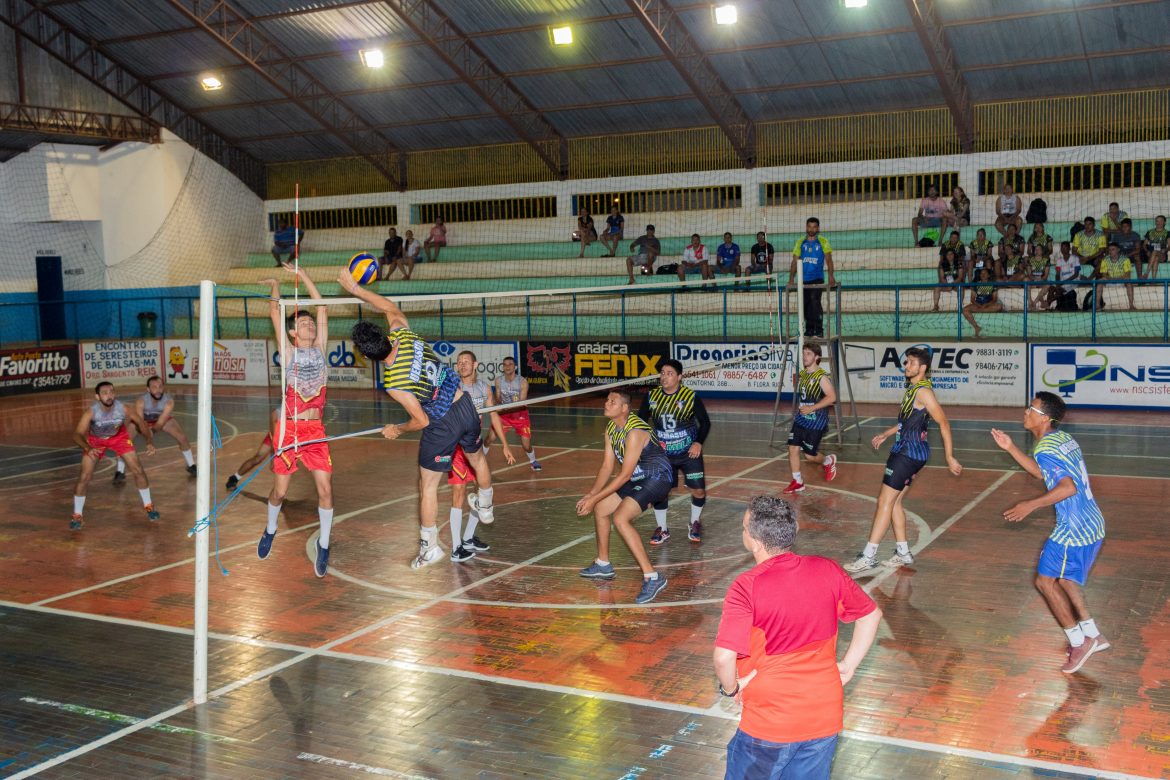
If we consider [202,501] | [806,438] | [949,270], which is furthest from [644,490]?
[949,270]

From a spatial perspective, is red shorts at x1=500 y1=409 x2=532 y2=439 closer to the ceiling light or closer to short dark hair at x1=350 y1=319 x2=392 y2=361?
short dark hair at x1=350 y1=319 x2=392 y2=361

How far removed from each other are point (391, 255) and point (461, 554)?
2412 cm

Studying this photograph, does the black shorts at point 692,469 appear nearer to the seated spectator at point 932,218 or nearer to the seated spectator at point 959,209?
the seated spectator at point 932,218

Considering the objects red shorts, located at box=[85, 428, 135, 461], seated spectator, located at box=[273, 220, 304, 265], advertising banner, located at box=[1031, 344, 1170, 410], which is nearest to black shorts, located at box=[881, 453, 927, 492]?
red shorts, located at box=[85, 428, 135, 461]

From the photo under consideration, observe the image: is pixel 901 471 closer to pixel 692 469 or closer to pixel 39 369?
pixel 692 469

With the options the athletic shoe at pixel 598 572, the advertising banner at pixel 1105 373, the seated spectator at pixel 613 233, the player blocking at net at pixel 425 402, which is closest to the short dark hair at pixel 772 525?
the player blocking at net at pixel 425 402

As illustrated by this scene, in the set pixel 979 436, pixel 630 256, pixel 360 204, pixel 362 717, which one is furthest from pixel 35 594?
pixel 360 204

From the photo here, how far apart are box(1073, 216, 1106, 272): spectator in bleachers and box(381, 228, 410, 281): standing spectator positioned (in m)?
19.4

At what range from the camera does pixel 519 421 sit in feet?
57.2

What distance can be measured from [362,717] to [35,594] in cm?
508

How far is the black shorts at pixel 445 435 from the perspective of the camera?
10859 millimetres

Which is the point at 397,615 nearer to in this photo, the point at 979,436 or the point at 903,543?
the point at 903,543

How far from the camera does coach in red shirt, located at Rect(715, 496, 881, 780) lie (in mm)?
4555

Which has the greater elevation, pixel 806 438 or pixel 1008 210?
pixel 1008 210
